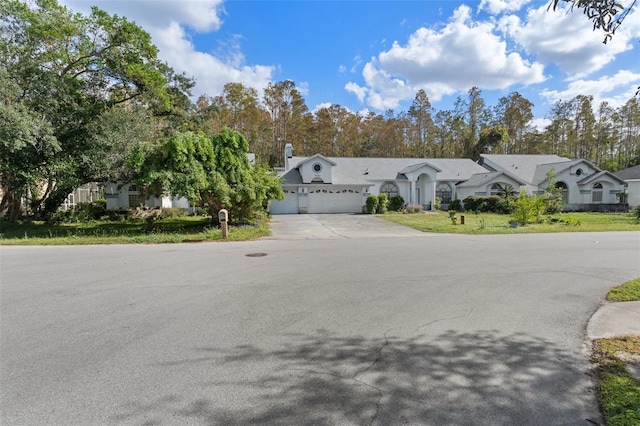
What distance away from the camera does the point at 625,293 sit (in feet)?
18.4

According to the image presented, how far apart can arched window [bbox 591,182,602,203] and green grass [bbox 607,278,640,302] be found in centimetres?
3131

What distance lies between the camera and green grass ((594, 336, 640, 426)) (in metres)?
2.51

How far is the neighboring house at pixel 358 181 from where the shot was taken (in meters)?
27.7

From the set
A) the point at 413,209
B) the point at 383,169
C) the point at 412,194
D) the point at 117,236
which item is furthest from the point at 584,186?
the point at 117,236

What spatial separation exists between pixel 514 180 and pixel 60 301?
111 ft

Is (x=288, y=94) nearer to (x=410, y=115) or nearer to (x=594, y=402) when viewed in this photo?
(x=410, y=115)

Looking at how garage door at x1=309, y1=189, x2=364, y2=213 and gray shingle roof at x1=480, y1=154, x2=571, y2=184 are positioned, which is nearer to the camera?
garage door at x1=309, y1=189, x2=364, y2=213

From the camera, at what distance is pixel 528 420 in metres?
2.52

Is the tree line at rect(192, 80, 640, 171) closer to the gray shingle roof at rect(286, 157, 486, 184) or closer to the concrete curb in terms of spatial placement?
the gray shingle roof at rect(286, 157, 486, 184)

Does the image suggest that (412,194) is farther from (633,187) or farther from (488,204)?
(633,187)

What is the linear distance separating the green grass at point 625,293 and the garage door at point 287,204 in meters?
22.9

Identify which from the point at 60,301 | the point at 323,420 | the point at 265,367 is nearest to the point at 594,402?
the point at 323,420

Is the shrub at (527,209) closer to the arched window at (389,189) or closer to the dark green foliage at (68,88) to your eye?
the arched window at (389,189)

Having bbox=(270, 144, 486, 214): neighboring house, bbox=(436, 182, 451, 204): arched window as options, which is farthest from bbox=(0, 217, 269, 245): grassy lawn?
bbox=(436, 182, 451, 204): arched window
